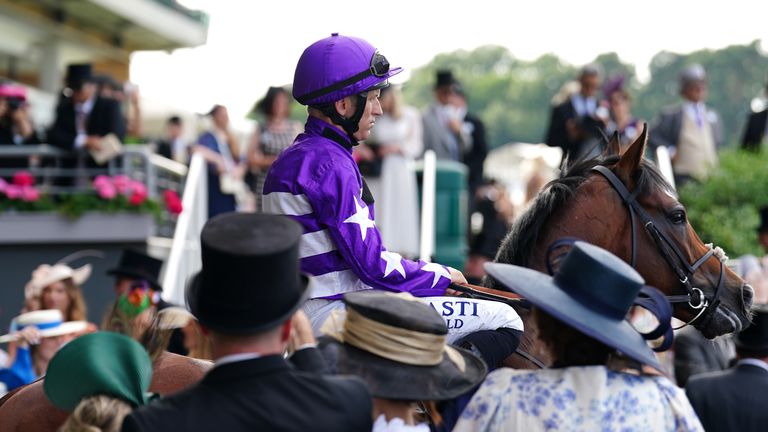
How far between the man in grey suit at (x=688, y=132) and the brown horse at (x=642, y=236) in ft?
29.9

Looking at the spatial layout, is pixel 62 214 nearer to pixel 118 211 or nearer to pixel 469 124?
pixel 118 211

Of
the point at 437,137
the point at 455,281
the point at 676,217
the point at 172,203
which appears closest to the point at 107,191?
the point at 172,203

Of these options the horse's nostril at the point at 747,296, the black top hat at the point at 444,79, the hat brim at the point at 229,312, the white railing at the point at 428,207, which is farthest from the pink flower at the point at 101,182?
the hat brim at the point at 229,312

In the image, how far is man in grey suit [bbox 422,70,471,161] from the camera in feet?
48.1

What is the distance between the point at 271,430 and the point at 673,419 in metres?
1.21

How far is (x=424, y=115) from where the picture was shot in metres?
14.8

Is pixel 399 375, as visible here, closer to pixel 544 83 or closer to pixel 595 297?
pixel 595 297

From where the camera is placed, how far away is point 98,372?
12.9ft

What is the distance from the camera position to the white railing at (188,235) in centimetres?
1153

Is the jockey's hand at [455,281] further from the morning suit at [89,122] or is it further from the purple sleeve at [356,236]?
the morning suit at [89,122]

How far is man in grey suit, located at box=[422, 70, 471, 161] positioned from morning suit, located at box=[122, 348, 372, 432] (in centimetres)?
1150

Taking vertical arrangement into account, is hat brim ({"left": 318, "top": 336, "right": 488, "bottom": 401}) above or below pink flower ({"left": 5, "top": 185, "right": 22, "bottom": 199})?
above

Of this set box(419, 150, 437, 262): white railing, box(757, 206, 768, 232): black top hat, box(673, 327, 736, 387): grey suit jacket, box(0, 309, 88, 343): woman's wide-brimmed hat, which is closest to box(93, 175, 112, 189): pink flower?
box(419, 150, 437, 262): white railing

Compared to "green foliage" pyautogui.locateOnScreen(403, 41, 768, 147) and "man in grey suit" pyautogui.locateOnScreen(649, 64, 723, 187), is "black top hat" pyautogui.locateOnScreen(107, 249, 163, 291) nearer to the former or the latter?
"man in grey suit" pyautogui.locateOnScreen(649, 64, 723, 187)
